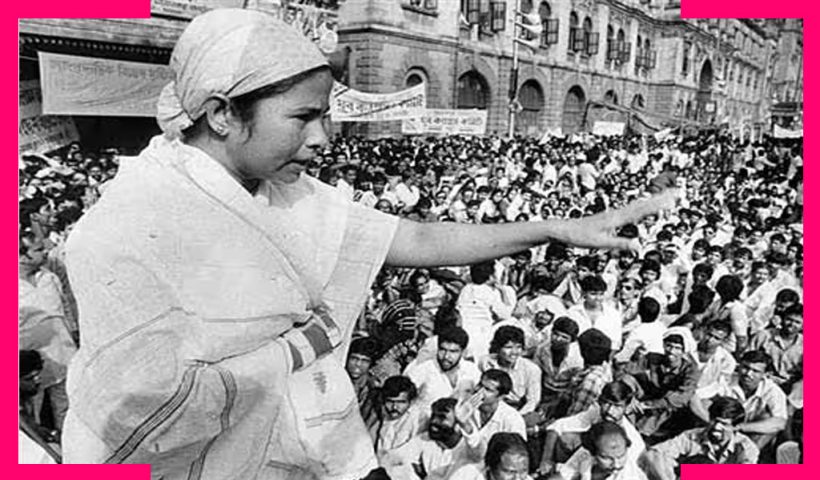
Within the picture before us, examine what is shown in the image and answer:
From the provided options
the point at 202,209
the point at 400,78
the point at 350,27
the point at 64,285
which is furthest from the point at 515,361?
the point at 202,209

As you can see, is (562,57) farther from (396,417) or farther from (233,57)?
(233,57)

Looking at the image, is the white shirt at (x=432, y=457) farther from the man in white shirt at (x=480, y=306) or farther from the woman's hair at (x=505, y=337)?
the man in white shirt at (x=480, y=306)

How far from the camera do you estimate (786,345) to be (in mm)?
2736

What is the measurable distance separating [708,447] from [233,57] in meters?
1.90

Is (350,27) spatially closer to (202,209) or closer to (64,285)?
(64,285)

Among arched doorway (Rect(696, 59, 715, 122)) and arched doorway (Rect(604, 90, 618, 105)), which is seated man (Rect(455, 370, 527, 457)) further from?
arched doorway (Rect(696, 59, 715, 122))

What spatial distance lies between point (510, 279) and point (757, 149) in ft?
3.82

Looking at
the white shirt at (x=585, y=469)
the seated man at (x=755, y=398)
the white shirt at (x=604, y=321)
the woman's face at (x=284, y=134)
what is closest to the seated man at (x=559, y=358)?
the white shirt at (x=604, y=321)

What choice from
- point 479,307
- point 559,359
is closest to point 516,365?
point 559,359

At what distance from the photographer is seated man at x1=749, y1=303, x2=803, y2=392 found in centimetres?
250

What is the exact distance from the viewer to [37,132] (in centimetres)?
169

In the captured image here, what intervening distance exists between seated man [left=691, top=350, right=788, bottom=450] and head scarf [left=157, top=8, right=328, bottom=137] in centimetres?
187

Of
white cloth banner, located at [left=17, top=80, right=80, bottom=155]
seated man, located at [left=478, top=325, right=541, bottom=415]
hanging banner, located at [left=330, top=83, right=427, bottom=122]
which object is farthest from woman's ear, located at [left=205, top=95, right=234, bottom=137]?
seated man, located at [left=478, top=325, right=541, bottom=415]

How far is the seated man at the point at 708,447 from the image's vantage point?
206 centimetres
